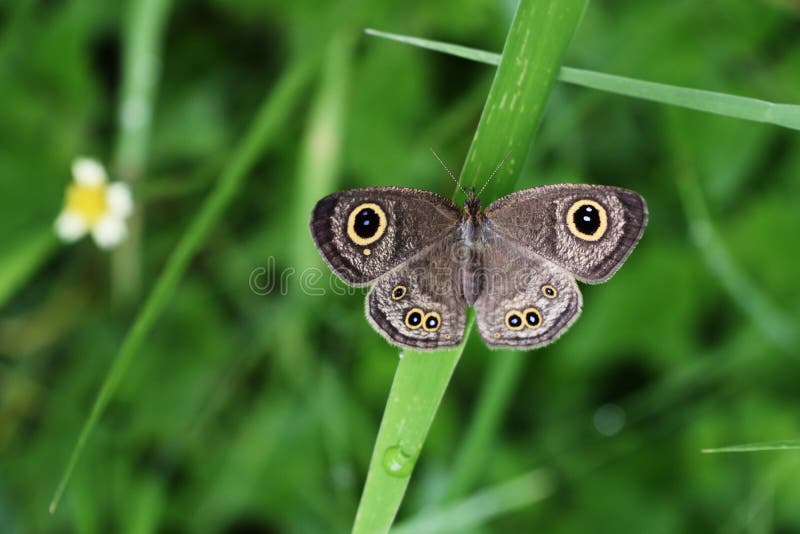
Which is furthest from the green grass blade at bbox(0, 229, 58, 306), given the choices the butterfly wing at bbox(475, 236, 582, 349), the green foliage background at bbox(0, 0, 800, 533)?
the butterfly wing at bbox(475, 236, 582, 349)

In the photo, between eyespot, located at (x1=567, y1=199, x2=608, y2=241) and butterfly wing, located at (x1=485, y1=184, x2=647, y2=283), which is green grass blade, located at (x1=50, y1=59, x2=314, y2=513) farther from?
eyespot, located at (x1=567, y1=199, x2=608, y2=241)

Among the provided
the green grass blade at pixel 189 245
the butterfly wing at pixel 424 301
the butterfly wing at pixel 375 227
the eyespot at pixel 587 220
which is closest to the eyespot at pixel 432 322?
the butterfly wing at pixel 424 301

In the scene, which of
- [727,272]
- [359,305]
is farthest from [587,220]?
[359,305]

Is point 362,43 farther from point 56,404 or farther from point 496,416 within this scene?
point 56,404

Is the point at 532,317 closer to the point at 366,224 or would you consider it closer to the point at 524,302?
the point at 524,302

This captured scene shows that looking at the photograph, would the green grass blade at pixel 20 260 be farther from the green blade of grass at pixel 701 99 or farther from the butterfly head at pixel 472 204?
the green blade of grass at pixel 701 99
